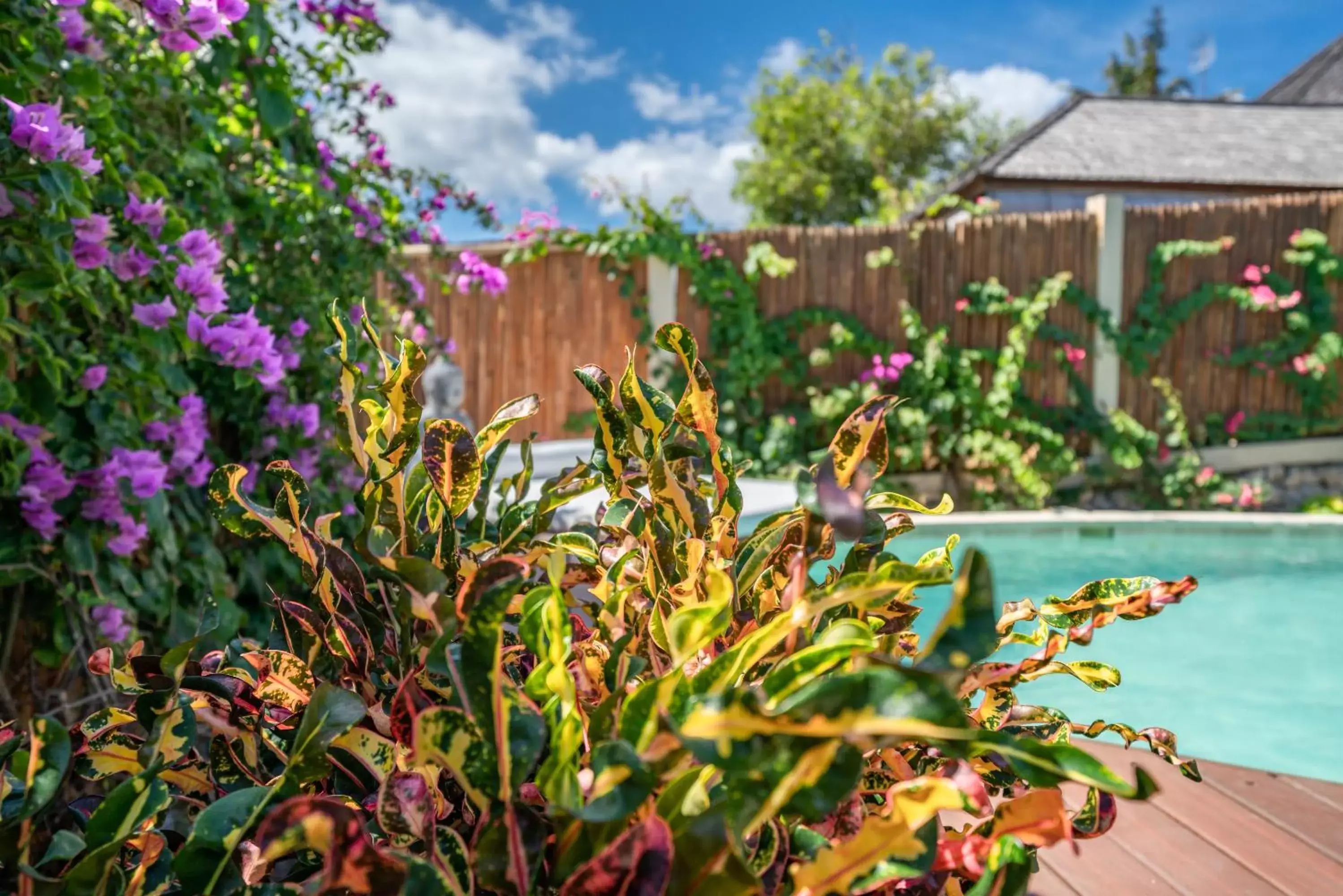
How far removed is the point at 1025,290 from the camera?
761 cm

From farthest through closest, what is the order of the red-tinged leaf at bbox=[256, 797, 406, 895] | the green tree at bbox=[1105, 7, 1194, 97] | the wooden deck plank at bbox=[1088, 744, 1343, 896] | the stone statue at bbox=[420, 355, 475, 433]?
the green tree at bbox=[1105, 7, 1194, 97]
the stone statue at bbox=[420, 355, 475, 433]
the wooden deck plank at bbox=[1088, 744, 1343, 896]
the red-tinged leaf at bbox=[256, 797, 406, 895]

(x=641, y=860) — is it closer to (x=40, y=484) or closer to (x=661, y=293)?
(x=40, y=484)

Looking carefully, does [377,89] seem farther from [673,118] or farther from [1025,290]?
[673,118]

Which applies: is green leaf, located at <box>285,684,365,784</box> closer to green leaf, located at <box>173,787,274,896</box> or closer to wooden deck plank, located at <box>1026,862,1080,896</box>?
green leaf, located at <box>173,787,274,896</box>

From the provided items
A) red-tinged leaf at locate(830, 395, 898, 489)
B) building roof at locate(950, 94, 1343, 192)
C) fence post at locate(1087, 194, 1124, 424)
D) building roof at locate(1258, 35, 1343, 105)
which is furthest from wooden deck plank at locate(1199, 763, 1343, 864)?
building roof at locate(1258, 35, 1343, 105)

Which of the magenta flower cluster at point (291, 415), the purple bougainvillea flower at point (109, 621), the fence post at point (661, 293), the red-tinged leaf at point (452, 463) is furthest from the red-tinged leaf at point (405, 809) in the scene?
the fence post at point (661, 293)

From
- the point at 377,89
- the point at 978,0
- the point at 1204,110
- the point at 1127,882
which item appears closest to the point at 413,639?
the point at 1127,882

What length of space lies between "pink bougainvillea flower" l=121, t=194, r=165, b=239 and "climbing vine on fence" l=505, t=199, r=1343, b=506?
5521mm

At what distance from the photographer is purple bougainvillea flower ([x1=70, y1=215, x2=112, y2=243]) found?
142 centimetres

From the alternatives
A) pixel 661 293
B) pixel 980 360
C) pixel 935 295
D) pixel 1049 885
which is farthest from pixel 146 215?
pixel 980 360

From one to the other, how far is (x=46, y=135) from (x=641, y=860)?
1.42 m

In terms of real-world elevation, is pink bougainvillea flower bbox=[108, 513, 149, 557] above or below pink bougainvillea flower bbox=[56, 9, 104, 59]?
below

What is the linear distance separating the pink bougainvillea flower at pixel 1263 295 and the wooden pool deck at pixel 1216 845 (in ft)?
23.2

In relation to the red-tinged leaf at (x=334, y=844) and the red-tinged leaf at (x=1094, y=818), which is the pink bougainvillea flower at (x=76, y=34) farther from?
the red-tinged leaf at (x=1094, y=818)
